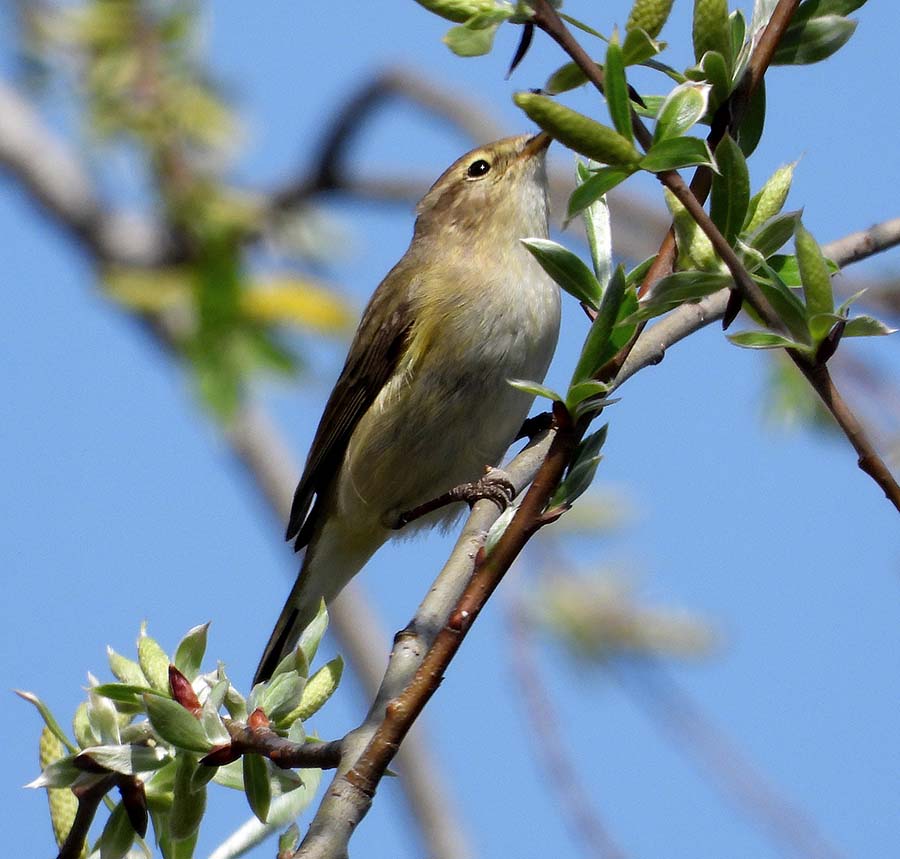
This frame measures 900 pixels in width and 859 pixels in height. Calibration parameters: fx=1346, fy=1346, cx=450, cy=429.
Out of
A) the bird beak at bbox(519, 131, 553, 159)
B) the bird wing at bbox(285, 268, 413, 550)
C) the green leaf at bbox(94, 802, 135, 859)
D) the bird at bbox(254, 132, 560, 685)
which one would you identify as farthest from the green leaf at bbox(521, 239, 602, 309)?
the bird beak at bbox(519, 131, 553, 159)

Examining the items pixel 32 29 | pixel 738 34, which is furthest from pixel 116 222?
pixel 738 34

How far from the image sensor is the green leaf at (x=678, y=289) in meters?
1.68

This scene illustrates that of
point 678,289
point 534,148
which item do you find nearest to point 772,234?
point 678,289

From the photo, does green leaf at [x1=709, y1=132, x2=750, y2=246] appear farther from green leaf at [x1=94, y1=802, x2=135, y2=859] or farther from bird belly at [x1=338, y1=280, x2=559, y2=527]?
bird belly at [x1=338, y1=280, x2=559, y2=527]

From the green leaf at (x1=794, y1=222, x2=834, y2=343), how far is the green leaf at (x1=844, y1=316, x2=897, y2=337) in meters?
0.07

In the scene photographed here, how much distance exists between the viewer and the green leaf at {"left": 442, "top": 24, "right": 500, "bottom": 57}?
1.84 meters

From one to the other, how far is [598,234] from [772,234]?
0.87ft

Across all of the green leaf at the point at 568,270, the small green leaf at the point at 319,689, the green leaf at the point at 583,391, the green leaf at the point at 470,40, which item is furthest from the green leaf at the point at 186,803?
the green leaf at the point at 470,40

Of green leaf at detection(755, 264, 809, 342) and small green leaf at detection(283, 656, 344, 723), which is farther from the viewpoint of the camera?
small green leaf at detection(283, 656, 344, 723)

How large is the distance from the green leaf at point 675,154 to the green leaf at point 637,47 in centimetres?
17

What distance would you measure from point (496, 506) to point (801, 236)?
33.3 inches

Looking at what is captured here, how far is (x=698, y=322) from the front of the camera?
248 centimetres

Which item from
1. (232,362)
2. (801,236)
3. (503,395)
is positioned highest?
(232,362)

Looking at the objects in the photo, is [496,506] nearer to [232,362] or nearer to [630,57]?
[630,57]
